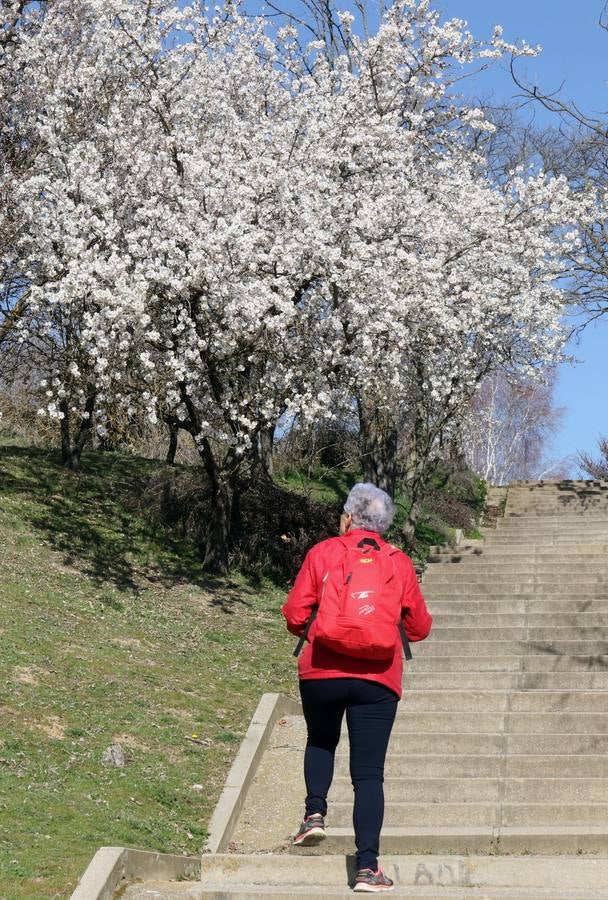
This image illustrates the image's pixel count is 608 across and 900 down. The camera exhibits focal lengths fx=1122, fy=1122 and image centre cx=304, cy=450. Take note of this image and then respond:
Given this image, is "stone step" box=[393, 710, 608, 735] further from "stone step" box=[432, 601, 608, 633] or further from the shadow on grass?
the shadow on grass

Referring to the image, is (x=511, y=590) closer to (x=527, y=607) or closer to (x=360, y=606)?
(x=527, y=607)

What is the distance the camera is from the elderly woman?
18.0 ft

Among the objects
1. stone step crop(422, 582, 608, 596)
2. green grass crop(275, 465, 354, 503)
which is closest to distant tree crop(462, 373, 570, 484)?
Result: green grass crop(275, 465, 354, 503)

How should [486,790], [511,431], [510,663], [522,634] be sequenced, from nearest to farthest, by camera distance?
[486,790] → [510,663] → [522,634] → [511,431]

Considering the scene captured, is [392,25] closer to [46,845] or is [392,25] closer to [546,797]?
[546,797]

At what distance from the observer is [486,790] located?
7.65 m

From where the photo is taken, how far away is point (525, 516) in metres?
26.6

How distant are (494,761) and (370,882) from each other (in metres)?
2.73

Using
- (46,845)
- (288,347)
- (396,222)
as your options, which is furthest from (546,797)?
(396,222)

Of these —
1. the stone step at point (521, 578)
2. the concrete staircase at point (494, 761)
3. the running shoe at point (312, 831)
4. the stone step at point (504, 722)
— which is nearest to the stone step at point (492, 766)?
the concrete staircase at point (494, 761)

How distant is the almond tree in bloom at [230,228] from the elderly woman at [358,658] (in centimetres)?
911

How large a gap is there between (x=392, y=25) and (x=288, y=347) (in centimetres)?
639

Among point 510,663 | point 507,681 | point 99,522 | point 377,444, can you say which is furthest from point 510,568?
point 99,522

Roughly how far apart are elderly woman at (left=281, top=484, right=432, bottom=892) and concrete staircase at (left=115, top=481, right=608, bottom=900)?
43cm
